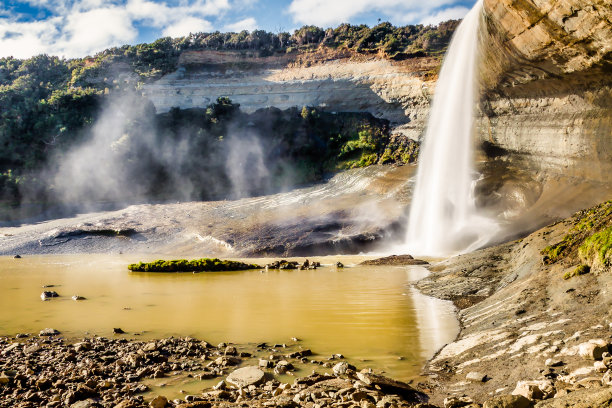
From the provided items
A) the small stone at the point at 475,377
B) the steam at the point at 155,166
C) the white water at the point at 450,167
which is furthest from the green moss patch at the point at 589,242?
the steam at the point at 155,166

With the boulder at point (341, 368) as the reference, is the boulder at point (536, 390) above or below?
above

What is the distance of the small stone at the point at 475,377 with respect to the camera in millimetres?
5684

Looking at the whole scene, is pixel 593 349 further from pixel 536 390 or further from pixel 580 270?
pixel 580 270

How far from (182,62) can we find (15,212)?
21020 millimetres

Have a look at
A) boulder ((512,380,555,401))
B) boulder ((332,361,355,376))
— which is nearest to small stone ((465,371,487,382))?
boulder ((512,380,555,401))

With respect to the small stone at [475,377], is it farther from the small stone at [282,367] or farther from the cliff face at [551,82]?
the cliff face at [551,82]

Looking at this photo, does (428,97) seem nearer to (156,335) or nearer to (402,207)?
(402,207)

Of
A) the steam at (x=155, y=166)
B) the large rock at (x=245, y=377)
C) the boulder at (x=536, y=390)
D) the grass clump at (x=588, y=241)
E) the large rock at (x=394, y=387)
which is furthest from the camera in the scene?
the steam at (x=155, y=166)

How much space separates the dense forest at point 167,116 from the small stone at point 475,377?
29305 millimetres

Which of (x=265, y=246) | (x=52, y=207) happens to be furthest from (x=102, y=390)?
(x=52, y=207)

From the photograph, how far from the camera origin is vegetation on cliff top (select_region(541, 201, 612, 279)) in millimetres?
7344

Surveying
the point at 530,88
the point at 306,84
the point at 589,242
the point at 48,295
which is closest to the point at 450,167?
the point at 530,88

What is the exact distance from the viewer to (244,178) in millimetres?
38188

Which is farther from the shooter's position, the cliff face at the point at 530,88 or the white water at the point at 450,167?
the white water at the point at 450,167
